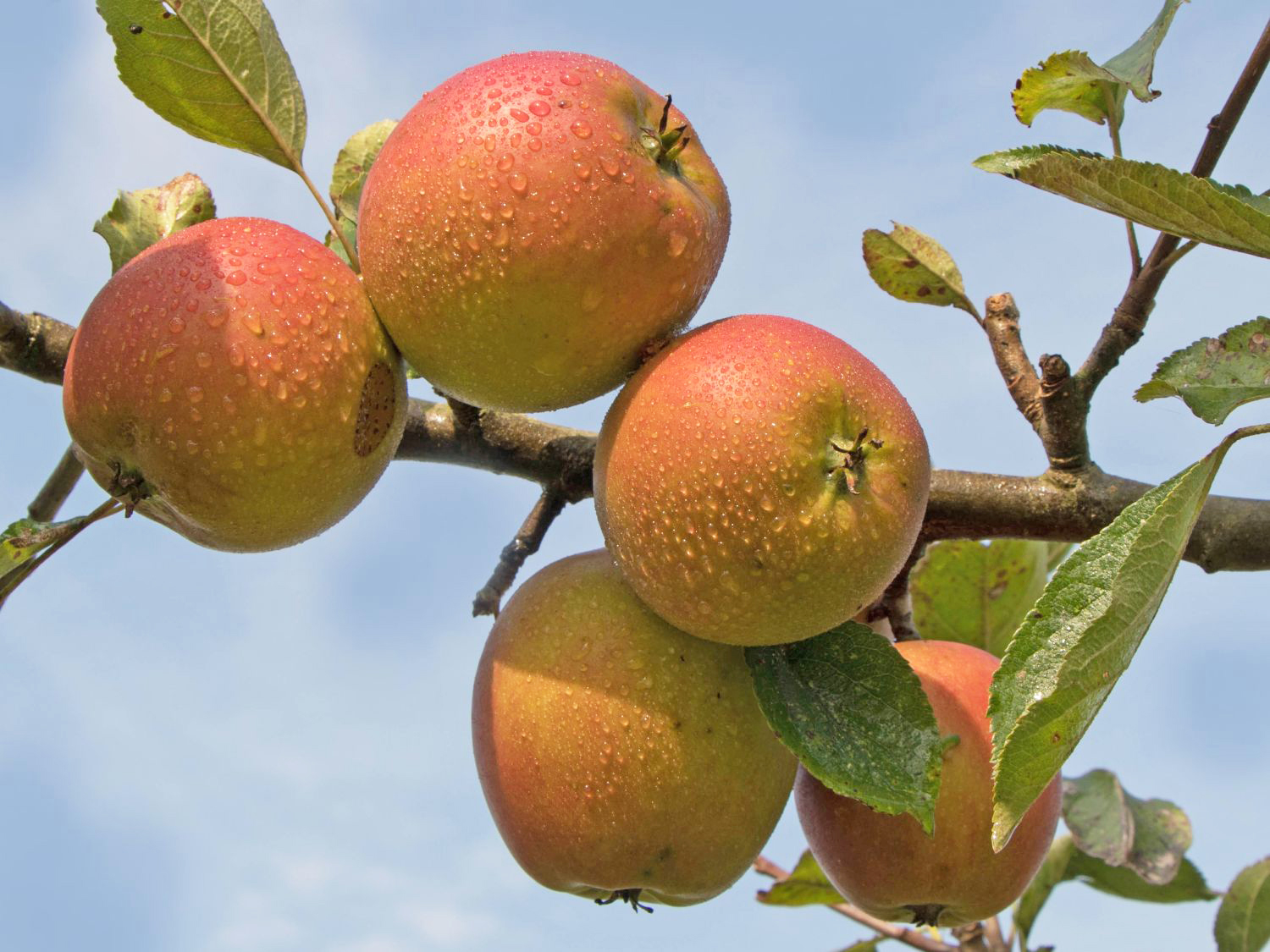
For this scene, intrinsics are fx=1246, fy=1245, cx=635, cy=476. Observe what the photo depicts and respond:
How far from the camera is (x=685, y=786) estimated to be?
50.6 inches

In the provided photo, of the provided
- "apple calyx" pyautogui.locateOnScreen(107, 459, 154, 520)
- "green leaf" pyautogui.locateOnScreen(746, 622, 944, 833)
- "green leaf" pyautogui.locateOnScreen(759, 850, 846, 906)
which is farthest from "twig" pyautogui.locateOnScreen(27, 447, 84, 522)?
"green leaf" pyautogui.locateOnScreen(759, 850, 846, 906)

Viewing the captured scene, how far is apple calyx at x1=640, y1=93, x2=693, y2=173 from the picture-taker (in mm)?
1235

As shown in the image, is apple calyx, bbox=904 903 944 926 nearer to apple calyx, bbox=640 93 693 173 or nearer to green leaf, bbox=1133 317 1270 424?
green leaf, bbox=1133 317 1270 424

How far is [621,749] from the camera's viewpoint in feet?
4.17

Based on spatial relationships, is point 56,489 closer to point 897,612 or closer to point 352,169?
point 352,169

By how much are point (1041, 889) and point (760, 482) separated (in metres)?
1.58

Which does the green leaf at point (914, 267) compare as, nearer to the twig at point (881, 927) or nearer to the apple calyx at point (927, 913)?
the apple calyx at point (927, 913)

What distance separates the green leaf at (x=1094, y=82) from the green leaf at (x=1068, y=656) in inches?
23.9

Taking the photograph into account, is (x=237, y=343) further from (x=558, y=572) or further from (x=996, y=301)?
(x=996, y=301)

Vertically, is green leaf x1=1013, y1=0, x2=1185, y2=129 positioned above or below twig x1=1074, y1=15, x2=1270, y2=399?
above

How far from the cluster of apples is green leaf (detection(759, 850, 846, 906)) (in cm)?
97

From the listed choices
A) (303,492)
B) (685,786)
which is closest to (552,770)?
(685,786)

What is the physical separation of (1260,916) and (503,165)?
1.99 metres

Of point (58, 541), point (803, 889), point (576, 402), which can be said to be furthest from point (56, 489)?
point (803, 889)
